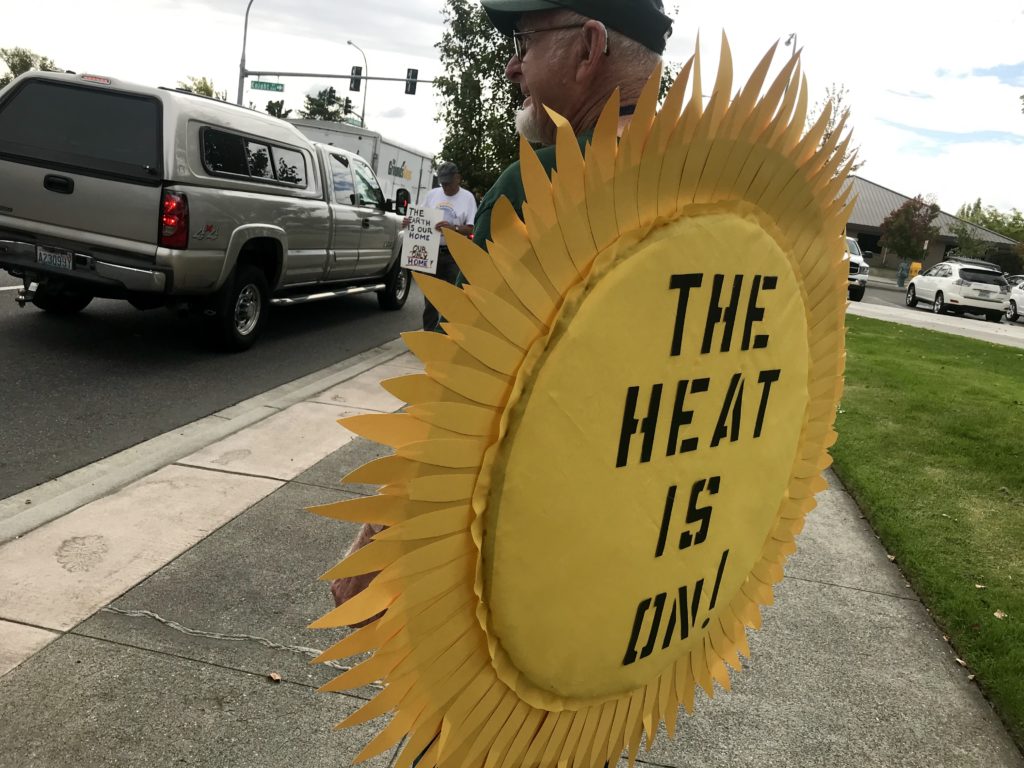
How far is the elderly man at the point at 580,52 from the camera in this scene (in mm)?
1161

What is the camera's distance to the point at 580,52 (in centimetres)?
120

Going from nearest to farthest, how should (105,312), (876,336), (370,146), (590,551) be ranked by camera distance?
(590,551) → (105,312) → (876,336) → (370,146)

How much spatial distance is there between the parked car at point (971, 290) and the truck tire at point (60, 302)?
79.3ft

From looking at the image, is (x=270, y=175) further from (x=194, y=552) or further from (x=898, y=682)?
(x=898, y=682)

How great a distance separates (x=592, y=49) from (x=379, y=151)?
22.3 m

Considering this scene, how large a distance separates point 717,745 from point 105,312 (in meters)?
8.21

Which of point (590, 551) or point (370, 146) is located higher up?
point (370, 146)

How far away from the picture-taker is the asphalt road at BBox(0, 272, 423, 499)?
5055mm

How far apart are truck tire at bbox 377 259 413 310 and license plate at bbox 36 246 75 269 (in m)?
5.08

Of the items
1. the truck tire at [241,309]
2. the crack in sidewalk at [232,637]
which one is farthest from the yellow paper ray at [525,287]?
the truck tire at [241,309]

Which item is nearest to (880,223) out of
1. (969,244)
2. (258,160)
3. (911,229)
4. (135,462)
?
(969,244)

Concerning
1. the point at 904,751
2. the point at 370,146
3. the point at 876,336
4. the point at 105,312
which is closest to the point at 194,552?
the point at 904,751

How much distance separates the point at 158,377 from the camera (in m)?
6.74

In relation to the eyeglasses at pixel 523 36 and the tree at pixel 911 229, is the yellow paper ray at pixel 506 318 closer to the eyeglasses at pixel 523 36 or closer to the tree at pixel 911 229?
the eyeglasses at pixel 523 36
